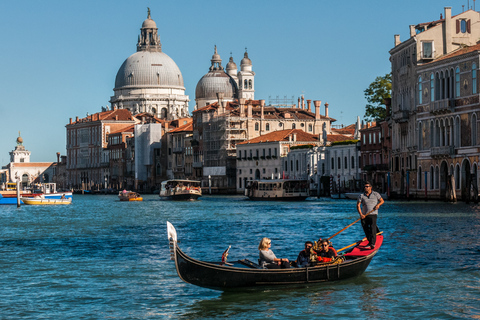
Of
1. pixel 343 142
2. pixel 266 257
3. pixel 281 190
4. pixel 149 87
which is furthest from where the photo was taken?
pixel 149 87

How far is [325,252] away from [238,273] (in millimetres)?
1969

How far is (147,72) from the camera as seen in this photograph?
524ft

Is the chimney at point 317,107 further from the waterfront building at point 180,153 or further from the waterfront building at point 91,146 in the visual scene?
the waterfront building at point 91,146

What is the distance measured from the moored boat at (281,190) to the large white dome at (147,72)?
86.3 m

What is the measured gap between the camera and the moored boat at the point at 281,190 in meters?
71.8

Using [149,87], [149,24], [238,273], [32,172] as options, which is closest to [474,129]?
[238,273]

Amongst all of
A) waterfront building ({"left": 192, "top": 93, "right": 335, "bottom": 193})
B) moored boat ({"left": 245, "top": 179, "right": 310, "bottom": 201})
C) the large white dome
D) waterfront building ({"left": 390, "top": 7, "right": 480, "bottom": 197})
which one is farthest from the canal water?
the large white dome

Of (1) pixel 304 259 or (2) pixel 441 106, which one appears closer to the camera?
(1) pixel 304 259

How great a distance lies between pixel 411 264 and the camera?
76.3 feet

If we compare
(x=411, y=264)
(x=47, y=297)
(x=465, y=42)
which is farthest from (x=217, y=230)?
(x=465, y=42)

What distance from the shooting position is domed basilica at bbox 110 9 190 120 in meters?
159

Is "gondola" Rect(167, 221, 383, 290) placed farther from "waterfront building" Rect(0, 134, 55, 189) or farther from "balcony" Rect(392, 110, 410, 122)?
"waterfront building" Rect(0, 134, 55, 189)

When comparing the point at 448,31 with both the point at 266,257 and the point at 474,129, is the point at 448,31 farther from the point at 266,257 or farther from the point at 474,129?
the point at 266,257

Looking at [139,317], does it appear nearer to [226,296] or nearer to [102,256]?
[226,296]
